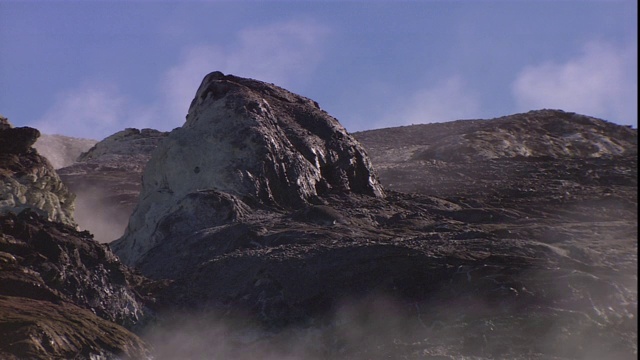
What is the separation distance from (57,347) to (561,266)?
8501mm

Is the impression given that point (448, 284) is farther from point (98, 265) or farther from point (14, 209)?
point (14, 209)

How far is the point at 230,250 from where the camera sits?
2367cm

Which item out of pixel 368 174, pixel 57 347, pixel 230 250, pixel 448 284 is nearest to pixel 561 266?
pixel 448 284

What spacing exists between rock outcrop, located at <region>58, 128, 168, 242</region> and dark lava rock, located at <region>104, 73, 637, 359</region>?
1079cm

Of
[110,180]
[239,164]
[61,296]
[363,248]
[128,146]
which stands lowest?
[61,296]

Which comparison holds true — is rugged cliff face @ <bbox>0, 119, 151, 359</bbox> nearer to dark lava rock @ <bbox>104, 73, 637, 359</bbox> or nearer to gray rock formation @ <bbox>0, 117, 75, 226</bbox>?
gray rock formation @ <bbox>0, 117, 75, 226</bbox>

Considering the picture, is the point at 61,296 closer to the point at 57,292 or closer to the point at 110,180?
the point at 57,292

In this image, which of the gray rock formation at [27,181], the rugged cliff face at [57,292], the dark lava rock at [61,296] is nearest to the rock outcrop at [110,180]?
the gray rock formation at [27,181]

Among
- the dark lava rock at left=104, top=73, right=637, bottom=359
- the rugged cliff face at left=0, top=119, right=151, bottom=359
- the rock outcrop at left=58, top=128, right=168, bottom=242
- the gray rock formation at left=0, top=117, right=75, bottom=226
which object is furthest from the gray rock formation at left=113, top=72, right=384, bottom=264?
the rock outcrop at left=58, top=128, right=168, bottom=242

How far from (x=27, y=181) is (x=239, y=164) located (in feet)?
17.0

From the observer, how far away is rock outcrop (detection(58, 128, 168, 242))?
1586 inches

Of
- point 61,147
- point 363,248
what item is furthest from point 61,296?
point 61,147

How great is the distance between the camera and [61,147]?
2923 inches

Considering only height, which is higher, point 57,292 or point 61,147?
point 61,147
